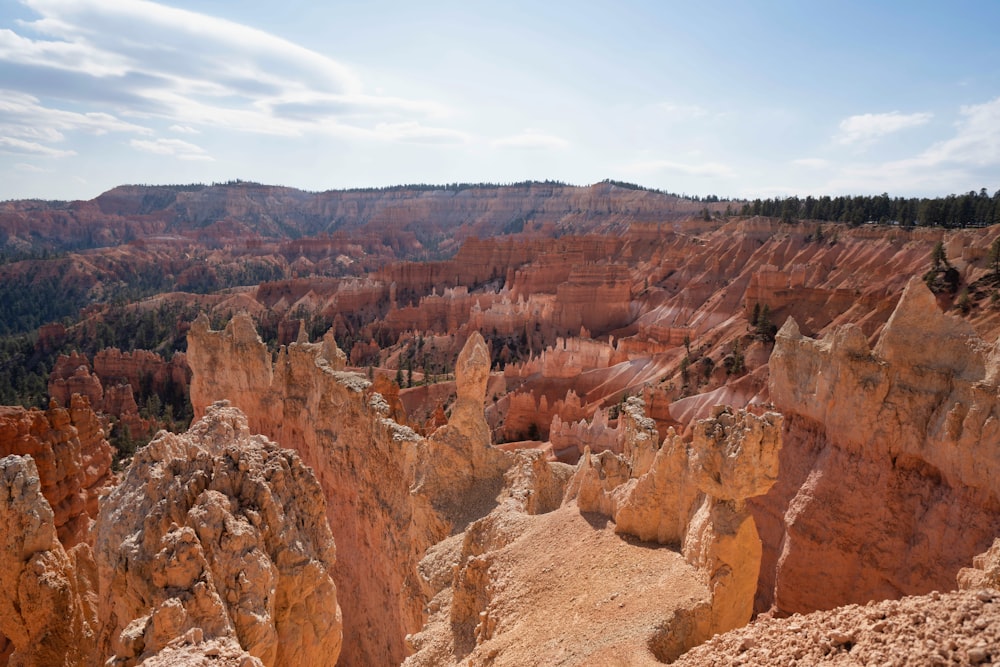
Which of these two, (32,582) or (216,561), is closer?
(216,561)

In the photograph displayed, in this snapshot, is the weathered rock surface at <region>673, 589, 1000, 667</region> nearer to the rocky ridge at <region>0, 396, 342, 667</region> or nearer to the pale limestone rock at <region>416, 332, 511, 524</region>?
the rocky ridge at <region>0, 396, 342, 667</region>

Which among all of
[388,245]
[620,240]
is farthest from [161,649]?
[388,245]

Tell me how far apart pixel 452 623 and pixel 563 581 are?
6.24 ft

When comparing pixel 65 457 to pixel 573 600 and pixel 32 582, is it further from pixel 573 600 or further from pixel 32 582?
pixel 573 600

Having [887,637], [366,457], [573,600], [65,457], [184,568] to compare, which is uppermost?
[887,637]

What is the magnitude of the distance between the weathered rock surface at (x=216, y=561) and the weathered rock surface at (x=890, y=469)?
9618 mm

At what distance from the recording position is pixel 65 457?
52.1 ft

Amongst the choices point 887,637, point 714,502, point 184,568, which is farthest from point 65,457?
point 887,637

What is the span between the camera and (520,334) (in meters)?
51.3

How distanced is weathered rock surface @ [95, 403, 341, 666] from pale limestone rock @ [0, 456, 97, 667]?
1340 mm

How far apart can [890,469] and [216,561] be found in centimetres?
1191

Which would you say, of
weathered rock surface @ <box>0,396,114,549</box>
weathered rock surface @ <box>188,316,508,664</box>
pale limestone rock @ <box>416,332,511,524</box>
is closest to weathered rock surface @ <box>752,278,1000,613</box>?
pale limestone rock @ <box>416,332,511,524</box>

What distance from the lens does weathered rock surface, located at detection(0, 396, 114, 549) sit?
14.7 metres

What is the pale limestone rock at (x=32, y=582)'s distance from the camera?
8766 mm
